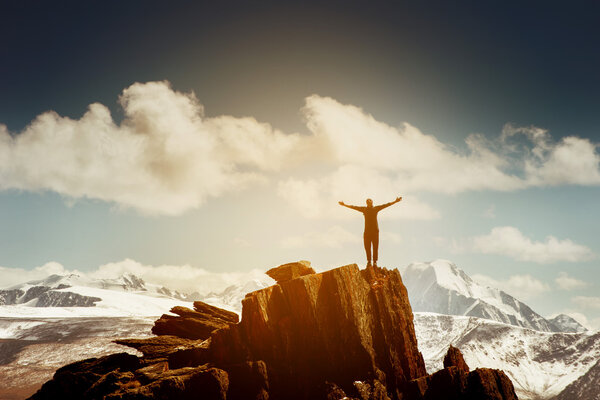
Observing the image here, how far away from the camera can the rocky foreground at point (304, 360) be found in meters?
22.8

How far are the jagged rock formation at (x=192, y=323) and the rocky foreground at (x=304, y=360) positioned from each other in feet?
10.2

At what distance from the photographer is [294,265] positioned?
31.2 metres

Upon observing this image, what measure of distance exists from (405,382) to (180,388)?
1509 cm

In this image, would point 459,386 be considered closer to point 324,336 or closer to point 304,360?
point 324,336

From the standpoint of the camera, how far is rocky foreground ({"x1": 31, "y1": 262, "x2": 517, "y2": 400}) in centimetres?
2283

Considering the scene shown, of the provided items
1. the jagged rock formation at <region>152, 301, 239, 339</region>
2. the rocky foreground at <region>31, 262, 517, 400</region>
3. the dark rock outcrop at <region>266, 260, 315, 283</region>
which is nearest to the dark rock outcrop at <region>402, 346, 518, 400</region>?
the rocky foreground at <region>31, 262, 517, 400</region>

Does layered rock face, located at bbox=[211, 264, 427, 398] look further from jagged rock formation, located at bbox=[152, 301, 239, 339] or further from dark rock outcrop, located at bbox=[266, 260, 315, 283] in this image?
jagged rock formation, located at bbox=[152, 301, 239, 339]

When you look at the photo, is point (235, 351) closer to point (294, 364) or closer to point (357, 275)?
point (294, 364)

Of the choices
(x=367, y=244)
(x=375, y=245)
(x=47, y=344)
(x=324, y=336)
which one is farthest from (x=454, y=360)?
(x=47, y=344)

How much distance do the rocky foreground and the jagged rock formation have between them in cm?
310

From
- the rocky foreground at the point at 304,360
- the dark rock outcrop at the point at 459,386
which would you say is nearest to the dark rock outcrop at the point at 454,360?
the dark rock outcrop at the point at 459,386

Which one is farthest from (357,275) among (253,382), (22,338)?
(22,338)

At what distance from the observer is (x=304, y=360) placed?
24.5 meters

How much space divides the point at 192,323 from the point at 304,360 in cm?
1263
